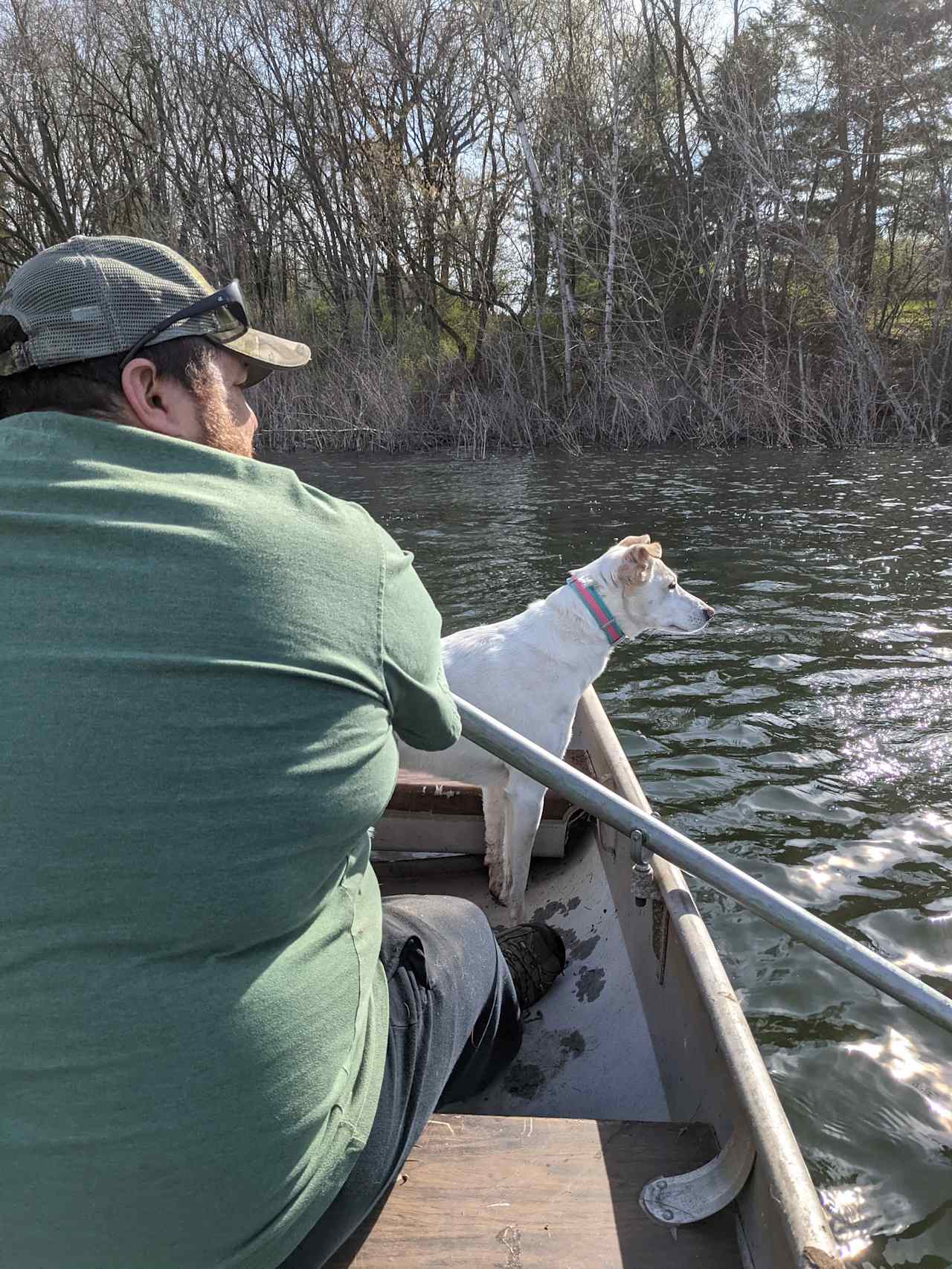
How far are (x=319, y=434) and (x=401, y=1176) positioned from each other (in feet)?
69.4

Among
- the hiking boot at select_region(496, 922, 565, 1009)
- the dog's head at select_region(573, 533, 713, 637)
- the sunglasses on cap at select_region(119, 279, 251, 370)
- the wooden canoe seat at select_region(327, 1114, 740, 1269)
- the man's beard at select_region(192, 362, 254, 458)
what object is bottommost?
the hiking boot at select_region(496, 922, 565, 1009)

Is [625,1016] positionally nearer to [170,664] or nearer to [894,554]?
[170,664]

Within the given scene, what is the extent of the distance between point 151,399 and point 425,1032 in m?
1.45

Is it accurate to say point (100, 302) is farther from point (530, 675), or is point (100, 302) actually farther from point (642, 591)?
point (642, 591)

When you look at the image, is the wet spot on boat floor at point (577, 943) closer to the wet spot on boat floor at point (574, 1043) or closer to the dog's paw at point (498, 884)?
the dog's paw at point (498, 884)

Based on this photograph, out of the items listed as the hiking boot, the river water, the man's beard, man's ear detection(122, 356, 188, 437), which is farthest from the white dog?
man's ear detection(122, 356, 188, 437)

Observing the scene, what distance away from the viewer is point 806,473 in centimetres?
1574

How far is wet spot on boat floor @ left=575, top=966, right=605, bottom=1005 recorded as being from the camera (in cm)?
340

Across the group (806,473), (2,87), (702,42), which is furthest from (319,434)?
(2,87)

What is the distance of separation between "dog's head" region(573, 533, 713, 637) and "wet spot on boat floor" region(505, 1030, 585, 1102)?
2215mm

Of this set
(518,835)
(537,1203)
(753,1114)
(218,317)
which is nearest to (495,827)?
(518,835)

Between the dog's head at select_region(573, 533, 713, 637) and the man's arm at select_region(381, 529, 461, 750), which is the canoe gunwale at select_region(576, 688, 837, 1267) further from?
the dog's head at select_region(573, 533, 713, 637)

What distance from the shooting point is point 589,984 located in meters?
3.47

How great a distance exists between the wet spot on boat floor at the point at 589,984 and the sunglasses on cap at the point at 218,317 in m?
2.67
